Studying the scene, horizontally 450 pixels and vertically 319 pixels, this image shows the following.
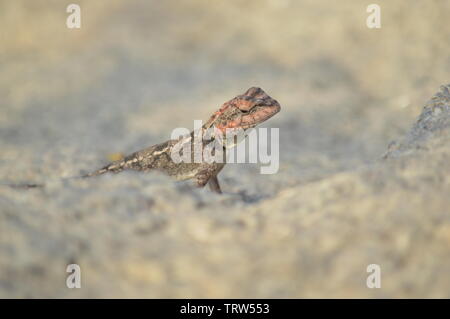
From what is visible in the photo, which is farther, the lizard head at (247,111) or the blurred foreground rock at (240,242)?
the lizard head at (247,111)

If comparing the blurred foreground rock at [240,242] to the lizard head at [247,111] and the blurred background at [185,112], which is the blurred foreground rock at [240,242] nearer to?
the blurred background at [185,112]

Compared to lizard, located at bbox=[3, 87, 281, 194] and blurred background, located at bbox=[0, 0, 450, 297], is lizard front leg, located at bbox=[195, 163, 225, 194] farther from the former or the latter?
blurred background, located at bbox=[0, 0, 450, 297]

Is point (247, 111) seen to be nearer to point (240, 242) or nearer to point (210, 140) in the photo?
point (210, 140)

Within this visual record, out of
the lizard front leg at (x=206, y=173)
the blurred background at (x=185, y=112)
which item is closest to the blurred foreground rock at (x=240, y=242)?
the blurred background at (x=185, y=112)

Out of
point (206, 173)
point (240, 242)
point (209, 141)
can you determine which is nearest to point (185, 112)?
point (209, 141)

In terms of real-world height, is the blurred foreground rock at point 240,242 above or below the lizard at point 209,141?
below

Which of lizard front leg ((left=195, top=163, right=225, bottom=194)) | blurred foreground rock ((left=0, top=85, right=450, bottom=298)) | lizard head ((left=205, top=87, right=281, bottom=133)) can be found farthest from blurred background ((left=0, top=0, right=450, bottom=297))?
lizard head ((left=205, top=87, right=281, bottom=133))

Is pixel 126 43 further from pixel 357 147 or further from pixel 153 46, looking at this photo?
pixel 357 147
